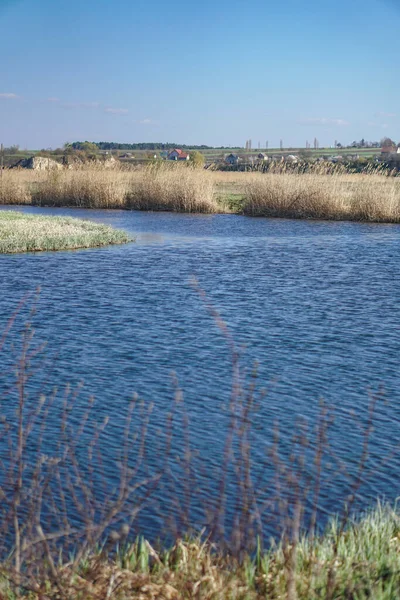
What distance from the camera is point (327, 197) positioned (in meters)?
28.2

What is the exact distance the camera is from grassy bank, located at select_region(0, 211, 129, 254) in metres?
19.8

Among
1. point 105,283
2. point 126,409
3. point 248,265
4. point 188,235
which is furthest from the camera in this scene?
point 188,235

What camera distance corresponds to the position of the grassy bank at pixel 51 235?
19.8 m

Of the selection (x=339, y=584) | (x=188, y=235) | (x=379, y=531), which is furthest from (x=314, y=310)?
(x=188, y=235)

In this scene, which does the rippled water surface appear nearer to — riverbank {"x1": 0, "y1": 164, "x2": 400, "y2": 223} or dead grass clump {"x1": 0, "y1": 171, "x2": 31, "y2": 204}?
riverbank {"x1": 0, "y1": 164, "x2": 400, "y2": 223}

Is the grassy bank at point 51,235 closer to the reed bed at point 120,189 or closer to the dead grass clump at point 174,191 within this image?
the dead grass clump at point 174,191

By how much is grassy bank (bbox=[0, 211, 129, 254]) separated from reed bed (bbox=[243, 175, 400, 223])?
8107 millimetres

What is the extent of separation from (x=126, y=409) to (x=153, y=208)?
24800 millimetres

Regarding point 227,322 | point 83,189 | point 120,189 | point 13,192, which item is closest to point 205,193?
point 120,189

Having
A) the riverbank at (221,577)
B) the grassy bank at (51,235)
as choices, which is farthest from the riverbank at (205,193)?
the riverbank at (221,577)

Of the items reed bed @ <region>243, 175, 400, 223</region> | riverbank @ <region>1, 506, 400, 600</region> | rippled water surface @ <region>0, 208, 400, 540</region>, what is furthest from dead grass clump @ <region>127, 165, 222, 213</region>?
riverbank @ <region>1, 506, 400, 600</region>

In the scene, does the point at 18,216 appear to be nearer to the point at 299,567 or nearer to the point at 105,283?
the point at 105,283

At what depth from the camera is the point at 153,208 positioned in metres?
32.0

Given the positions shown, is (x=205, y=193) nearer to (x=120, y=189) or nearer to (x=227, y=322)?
(x=120, y=189)
